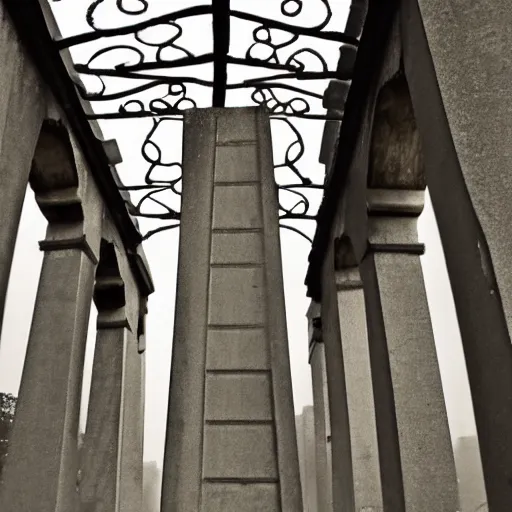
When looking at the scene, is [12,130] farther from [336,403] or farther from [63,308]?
[336,403]

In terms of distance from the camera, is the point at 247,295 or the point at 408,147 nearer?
the point at 247,295

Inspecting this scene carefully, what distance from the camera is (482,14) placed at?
11.1 feet

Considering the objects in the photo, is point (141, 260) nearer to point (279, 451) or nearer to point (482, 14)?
point (279, 451)

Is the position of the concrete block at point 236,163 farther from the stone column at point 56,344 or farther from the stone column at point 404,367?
the stone column at point 56,344

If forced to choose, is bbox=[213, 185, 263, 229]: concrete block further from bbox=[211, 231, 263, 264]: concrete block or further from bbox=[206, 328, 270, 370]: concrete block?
bbox=[206, 328, 270, 370]: concrete block

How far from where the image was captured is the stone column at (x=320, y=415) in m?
9.99

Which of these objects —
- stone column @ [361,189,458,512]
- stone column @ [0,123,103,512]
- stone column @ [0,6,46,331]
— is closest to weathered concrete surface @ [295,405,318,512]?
stone column @ [361,189,458,512]

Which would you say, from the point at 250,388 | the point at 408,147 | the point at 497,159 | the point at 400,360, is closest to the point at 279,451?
the point at 250,388

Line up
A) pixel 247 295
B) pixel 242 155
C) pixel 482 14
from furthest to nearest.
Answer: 1. pixel 242 155
2. pixel 247 295
3. pixel 482 14

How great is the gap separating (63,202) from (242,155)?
2248 millimetres

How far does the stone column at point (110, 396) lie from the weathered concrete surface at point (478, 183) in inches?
217

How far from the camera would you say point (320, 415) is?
1029 centimetres

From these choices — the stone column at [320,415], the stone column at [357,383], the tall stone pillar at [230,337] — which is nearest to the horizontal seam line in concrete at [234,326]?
the tall stone pillar at [230,337]

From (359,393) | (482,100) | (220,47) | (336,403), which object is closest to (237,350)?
(482,100)
